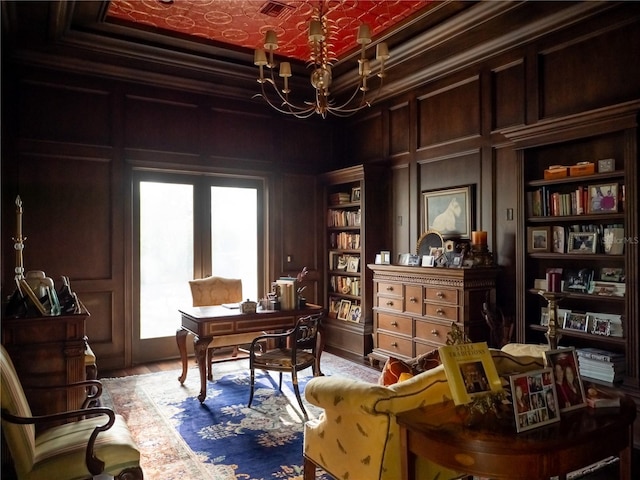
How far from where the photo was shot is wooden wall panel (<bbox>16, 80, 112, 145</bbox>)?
184 inches

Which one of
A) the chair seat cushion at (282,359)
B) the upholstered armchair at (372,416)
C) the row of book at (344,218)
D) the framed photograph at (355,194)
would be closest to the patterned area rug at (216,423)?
the chair seat cushion at (282,359)

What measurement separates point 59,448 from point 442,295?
10.6 ft

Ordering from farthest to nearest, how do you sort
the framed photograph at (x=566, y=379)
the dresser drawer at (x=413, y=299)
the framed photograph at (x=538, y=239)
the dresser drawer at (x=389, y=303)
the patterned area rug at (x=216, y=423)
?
the dresser drawer at (x=389, y=303), the dresser drawer at (x=413, y=299), the framed photograph at (x=538, y=239), the patterned area rug at (x=216, y=423), the framed photograph at (x=566, y=379)

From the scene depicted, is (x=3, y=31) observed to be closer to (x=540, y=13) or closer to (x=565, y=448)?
(x=540, y=13)

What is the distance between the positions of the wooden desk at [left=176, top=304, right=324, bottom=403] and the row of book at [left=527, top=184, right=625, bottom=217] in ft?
7.17

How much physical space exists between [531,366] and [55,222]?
466cm

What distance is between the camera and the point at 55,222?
4.79m

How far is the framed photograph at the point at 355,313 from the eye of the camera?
18.5ft

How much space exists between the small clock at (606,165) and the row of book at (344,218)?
8.89 ft

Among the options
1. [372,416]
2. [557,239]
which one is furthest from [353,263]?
[372,416]

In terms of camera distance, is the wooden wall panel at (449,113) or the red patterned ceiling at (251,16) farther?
the wooden wall panel at (449,113)

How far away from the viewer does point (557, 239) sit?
377 centimetres

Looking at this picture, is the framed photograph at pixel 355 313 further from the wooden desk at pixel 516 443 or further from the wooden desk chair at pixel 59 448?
the wooden desk at pixel 516 443

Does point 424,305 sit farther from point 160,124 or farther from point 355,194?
point 160,124
